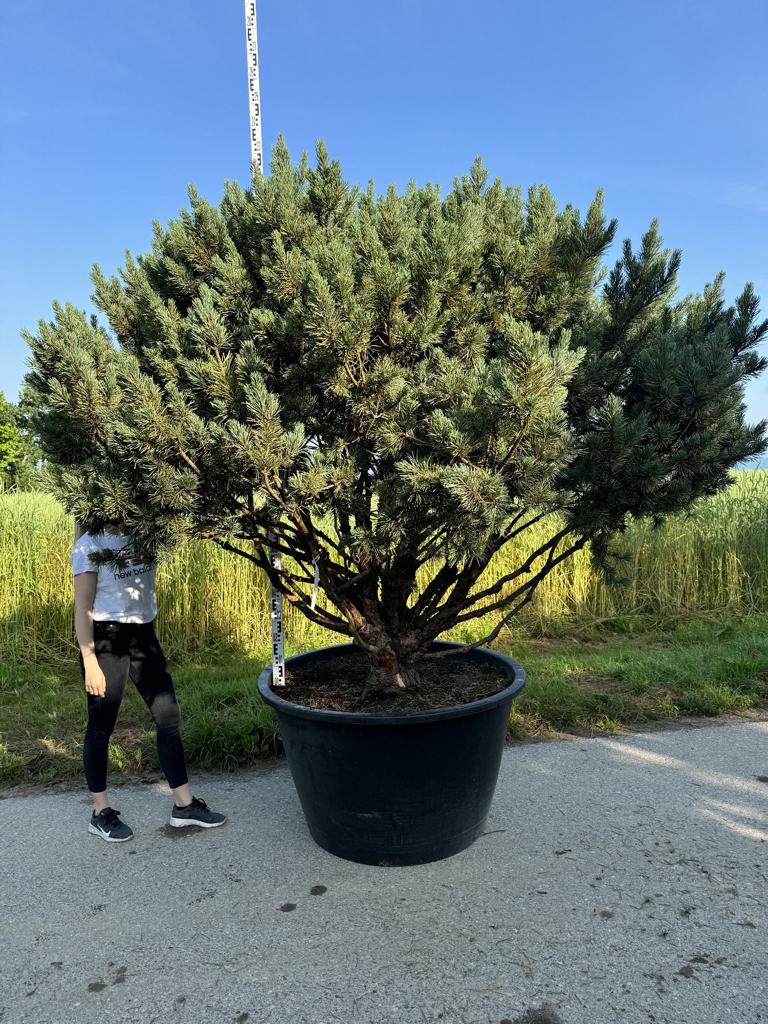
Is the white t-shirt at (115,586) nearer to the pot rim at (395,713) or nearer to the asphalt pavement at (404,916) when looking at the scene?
the pot rim at (395,713)

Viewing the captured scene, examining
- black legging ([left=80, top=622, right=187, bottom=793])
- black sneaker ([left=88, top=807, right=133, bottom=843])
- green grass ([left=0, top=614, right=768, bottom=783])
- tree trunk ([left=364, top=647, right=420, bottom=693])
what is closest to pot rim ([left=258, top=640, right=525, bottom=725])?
tree trunk ([left=364, top=647, right=420, bottom=693])

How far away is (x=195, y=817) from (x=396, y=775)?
1.11m

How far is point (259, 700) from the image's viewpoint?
4609 millimetres

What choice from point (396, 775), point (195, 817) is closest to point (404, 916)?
point (396, 775)

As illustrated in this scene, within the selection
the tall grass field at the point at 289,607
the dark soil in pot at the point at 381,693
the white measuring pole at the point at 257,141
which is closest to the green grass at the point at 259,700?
the tall grass field at the point at 289,607

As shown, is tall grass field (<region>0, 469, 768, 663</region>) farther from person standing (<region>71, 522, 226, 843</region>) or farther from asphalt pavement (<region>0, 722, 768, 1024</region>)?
asphalt pavement (<region>0, 722, 768, 1024</region>)

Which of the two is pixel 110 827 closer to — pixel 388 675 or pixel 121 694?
pixel 121 694

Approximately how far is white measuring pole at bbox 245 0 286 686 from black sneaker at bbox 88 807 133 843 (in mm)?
943

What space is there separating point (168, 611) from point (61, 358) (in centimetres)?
402

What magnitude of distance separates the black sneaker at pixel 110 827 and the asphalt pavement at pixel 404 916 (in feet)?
0.17

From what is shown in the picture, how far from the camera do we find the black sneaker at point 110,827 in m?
3.28

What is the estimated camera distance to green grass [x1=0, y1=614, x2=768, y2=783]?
4148 mm

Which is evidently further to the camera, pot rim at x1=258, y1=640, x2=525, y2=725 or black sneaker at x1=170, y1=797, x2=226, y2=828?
black sneaker at x1=170, y1=797, x2=226, y2=828

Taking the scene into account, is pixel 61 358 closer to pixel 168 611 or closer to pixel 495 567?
pixel 168 611
